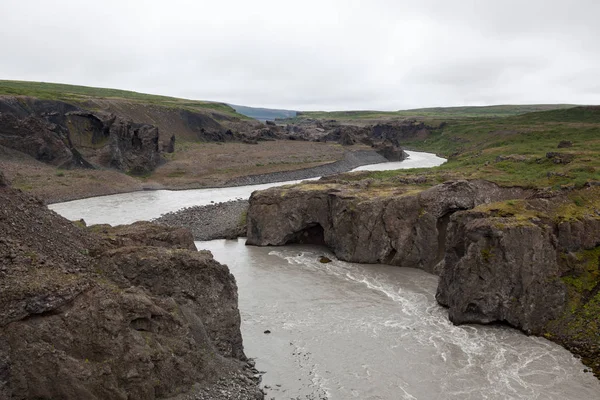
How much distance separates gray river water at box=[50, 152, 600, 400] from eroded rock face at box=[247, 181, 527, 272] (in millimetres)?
2228

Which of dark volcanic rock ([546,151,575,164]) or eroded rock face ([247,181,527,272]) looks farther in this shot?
dark volcanic rock ([546,151,575,164])

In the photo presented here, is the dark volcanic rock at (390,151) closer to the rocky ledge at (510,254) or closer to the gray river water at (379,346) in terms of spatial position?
the rocky ledge at (510,254)

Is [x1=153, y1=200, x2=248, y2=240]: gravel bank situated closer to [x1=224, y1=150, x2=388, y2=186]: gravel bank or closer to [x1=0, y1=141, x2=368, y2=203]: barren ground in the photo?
[x1=0, y1=141, x2=368, y2=203]: barren ground

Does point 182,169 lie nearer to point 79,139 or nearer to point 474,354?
point 79,139

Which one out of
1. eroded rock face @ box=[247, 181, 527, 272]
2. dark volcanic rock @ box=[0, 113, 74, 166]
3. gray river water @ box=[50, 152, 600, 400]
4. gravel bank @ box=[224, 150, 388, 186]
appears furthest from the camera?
gravel bank @ box=[224, 150, 388, 186]

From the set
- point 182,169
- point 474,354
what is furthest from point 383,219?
point 182,169

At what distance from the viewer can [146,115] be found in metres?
136

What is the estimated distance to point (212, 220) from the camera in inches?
2154

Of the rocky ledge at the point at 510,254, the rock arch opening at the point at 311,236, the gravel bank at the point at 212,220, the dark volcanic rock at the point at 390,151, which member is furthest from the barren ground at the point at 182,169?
the rocky ledge at the point at 510,254

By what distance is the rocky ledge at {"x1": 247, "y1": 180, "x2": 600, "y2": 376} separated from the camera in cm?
2728

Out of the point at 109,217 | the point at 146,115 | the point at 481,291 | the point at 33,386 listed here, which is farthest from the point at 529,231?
the point at 146,115

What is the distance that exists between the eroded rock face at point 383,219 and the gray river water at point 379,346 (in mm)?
2228

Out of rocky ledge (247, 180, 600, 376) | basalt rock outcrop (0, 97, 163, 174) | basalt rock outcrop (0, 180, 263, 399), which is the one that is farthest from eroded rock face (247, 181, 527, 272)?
basalt rock outcrop (0, 97, 163, 174)

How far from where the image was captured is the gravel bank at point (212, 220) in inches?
1944
